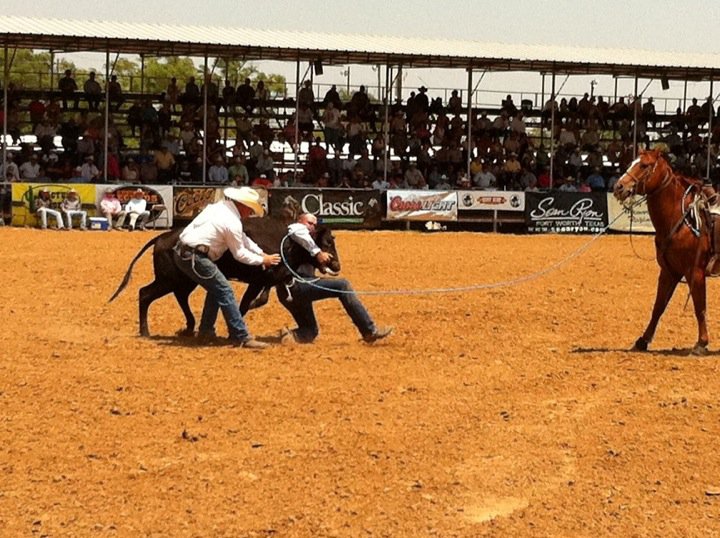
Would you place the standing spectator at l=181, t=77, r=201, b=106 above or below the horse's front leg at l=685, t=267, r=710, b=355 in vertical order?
above

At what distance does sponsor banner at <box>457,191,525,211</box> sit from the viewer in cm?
3023

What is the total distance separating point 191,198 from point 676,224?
58.6 ft

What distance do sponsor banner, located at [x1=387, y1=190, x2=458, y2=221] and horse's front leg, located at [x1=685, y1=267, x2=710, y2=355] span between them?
18.2 metres

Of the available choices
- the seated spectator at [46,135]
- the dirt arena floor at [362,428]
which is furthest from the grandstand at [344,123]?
the dirt arena floor at [362,428]

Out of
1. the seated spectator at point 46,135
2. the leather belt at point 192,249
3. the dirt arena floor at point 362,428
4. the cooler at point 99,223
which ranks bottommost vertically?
the dirt arena floor at point 362,428

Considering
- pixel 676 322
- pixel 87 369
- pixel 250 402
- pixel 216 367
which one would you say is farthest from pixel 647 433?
pixel 676 322

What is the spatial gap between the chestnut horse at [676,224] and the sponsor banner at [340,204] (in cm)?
1700

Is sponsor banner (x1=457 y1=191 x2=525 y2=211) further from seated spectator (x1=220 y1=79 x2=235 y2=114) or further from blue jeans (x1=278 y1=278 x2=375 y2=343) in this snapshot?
blue jeans (x1=278 y1=278 x2=375 y2=343)

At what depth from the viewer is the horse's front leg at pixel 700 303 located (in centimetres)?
1135

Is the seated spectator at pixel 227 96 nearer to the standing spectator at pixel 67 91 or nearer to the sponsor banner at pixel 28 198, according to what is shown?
the standing spectator at pixel 67 91

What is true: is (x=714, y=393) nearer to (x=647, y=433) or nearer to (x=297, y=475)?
(x=647, y=433)

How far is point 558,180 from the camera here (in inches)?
1324

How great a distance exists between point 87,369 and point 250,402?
191 centimetres

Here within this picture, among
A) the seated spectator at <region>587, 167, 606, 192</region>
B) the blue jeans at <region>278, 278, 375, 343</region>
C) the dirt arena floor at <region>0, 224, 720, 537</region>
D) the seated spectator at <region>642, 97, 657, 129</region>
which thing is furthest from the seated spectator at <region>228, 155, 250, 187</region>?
the blue jeans at <region>278, 278, 375, 343</region>
